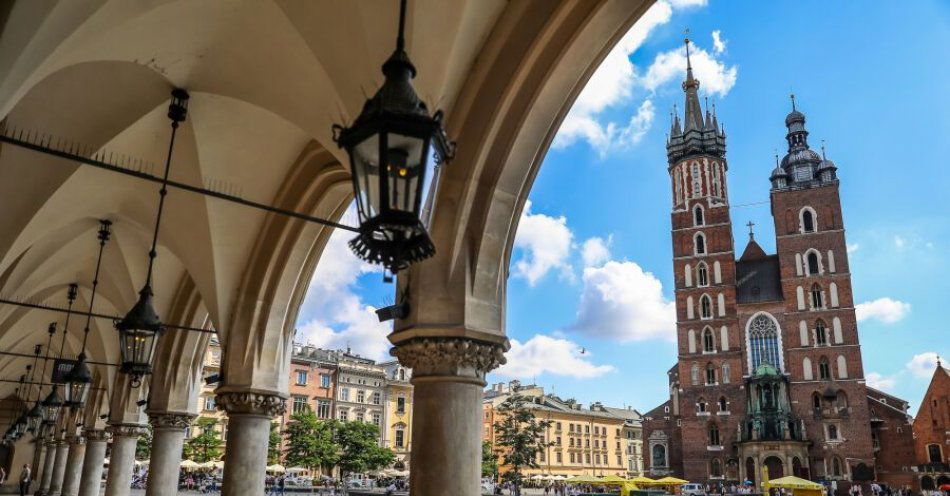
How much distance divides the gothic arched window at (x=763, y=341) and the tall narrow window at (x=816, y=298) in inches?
119

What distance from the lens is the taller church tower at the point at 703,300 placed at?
50.7 meters

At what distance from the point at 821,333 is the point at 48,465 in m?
46.4

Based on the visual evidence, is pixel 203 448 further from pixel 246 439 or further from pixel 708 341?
pixel 246 439

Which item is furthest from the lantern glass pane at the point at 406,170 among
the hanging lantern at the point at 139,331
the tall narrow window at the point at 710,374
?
the tall narrow window at the point at 710,374

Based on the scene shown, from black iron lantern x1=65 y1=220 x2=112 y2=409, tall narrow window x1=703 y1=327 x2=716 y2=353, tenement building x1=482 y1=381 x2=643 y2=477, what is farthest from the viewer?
tenement building x1=482 y1=381 x2=643 y2=477

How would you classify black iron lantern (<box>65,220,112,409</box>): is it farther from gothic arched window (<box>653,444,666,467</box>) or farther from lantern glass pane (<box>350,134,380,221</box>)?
gothic arched window (<box>653,444,666,467</box>)

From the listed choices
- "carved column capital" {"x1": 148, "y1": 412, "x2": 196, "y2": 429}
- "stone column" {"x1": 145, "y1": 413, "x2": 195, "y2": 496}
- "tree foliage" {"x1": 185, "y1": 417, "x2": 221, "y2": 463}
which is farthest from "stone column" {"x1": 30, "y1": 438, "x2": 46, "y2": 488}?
"stone column" {"x1": 145, "y1": 413, "x2": 195, "y2": 496}

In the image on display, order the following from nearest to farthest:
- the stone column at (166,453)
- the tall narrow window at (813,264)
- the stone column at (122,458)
→ the stone column at (166,453), the stone column at (122,458), the tall narrow window at (813,264)

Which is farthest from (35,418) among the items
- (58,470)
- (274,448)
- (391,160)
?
(274,448)

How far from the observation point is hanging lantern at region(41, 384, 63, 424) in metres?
12.8

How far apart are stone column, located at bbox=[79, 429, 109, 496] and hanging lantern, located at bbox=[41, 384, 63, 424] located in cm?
211

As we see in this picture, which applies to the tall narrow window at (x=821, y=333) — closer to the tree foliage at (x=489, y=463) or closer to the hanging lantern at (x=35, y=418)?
the tree foliage at (x=489, y=463)

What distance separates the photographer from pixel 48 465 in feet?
88.1

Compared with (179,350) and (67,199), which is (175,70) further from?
(179,350)
